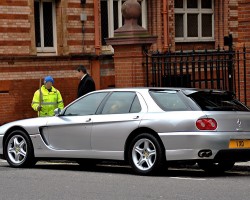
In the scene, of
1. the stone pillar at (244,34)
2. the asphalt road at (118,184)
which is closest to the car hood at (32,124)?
the asphalt road at (118,184)

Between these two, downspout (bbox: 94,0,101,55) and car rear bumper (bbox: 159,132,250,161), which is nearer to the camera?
car rear bumper (bbox: 159,132,250,161)

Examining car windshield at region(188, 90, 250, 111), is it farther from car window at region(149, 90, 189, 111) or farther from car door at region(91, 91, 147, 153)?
car door at region(91, 91, 147, 153)

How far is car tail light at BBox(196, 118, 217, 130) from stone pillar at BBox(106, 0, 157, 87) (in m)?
6.17

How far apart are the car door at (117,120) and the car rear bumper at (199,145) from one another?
0.70 m

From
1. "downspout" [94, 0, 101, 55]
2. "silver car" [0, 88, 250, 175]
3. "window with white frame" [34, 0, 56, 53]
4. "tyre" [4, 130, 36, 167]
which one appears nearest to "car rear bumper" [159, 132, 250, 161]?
"silver car" [0, 88, 250, 175]

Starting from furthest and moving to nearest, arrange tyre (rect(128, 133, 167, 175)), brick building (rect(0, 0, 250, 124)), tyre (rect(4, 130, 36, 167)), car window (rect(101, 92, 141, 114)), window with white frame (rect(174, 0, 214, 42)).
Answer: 1. window with white frame (rect(174, 0, 214, 42))
2. brick building (rect(0, 0, 250, 124))
3. tyre (rect(4, 130, 36, 167))
4. car window (rect(101, 92, 141, 114))
5. tyre (rect(128, 133, 167, 175))

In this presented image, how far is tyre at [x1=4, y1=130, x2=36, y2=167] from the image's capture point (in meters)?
15.4

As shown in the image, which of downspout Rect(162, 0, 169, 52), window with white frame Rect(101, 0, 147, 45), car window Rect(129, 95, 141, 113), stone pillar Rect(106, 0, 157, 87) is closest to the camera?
car window Rect(129, 95, 141, 113)

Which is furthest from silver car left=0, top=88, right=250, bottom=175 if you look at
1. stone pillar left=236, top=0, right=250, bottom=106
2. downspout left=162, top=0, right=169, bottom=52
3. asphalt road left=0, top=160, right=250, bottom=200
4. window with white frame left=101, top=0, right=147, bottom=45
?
downspout left=162, top=0, right=169, bottom=52

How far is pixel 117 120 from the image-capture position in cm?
1415

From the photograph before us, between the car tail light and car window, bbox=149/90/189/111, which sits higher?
car window, bbox=149/90/189/111

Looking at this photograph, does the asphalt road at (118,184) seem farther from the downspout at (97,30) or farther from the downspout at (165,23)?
the downspout at (165,23)

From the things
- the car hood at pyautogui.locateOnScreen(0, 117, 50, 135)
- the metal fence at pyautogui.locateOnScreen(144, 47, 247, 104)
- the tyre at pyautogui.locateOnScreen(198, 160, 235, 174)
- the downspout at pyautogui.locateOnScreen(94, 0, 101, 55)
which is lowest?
the tyre at pyautogui.locateOnScreen(198, 160, 235, 174)

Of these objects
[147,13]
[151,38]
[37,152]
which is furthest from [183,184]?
[147,13]
